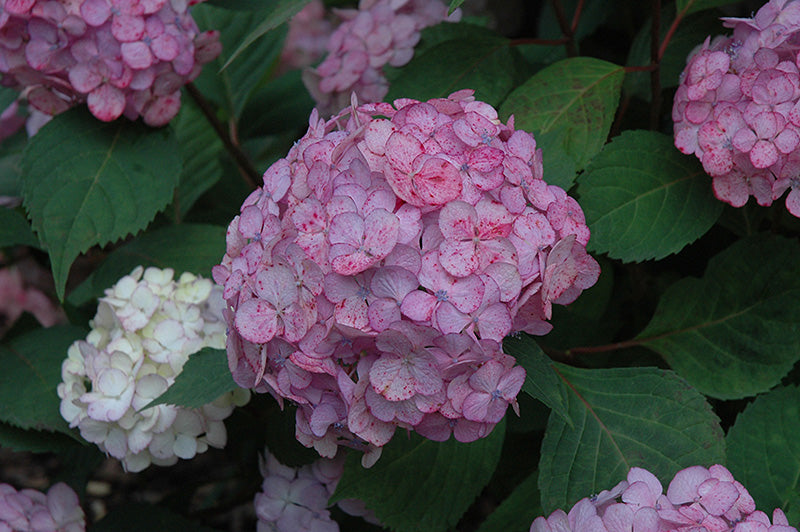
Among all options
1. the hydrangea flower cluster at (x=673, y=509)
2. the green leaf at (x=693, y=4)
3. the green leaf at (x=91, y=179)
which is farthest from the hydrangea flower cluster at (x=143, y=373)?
the green leaf at (x=693, y=4)

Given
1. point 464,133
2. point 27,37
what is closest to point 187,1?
point 27,37

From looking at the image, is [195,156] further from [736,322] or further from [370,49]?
[736,322]

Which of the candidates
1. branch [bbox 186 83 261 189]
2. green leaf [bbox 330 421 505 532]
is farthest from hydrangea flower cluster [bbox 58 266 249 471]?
branch [bbox 186 83 261 189]

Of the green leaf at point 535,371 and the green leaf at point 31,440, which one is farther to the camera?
the green leaf at point 31,440

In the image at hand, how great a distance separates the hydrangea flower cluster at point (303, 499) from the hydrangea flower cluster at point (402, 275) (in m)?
0.43

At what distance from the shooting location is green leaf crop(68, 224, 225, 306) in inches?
61.0

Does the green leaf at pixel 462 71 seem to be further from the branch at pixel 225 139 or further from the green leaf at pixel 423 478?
the green leaf at pixel 423 478

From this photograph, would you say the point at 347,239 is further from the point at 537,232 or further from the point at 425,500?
the point at 425,500

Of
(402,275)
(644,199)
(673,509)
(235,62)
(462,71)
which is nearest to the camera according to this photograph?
(402,275)

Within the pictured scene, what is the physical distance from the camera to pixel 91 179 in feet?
4.58

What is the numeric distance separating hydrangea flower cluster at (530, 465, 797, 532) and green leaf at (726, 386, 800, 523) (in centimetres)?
16

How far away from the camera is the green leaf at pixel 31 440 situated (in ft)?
4.58

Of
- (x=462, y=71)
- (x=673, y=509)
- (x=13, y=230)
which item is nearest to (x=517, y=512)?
(x=673, y=509)

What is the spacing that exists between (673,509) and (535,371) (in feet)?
0.70
